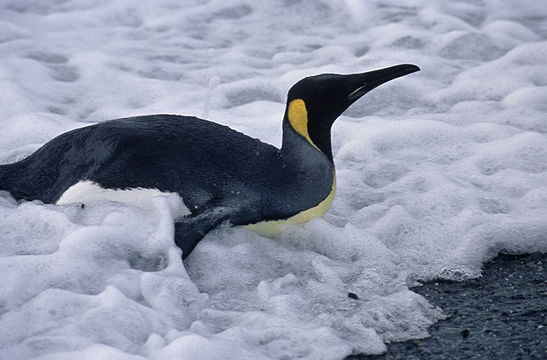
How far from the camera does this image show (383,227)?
10.3 feet

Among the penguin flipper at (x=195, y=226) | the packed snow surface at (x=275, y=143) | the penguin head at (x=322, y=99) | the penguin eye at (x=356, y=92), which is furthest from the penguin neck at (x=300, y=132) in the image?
the penguin flipper at (x=195, y=226)

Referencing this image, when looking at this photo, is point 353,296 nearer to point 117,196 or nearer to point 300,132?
point 300,132

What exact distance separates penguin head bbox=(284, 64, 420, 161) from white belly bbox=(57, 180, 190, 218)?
593 mm

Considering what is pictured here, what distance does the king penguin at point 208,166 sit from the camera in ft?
9.45

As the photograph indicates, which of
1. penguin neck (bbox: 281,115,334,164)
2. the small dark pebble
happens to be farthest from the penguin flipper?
the small dark pebble

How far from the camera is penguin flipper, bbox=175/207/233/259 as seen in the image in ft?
8.92

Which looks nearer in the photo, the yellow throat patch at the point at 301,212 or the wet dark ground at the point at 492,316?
the wet dark ground at the point at 492,316

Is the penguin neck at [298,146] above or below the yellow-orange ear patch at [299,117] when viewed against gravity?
below

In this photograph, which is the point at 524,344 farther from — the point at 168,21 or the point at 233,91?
Answer: the point at 168,21

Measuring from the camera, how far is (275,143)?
13.7 feet

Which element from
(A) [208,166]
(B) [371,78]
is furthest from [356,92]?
(A) [208,166]

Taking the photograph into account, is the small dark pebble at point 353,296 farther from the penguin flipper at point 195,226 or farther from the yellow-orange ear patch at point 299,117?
the yellow-orange ear patch at point 299,117

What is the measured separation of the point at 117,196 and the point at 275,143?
1451 millimetres

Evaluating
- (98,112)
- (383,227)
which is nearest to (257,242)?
(383,227)
